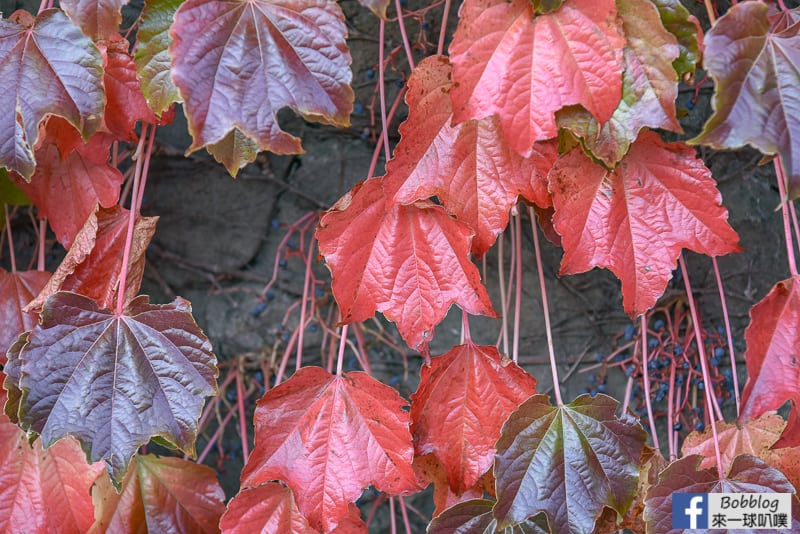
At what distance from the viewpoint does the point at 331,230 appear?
930 mm

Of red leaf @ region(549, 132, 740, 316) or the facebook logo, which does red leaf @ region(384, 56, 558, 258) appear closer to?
red leaf @ region(549, 132, 740, 316)

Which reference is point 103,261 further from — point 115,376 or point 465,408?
point 465,408

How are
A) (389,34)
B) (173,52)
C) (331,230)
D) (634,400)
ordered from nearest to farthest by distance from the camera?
(173,52), (331,230), (389,34), (634,400)

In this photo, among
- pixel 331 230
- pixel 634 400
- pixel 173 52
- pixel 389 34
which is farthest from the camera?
pixel 634 400

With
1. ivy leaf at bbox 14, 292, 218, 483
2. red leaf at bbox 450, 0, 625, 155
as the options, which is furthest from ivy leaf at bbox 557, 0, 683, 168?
ivy leaf at bbox 14, 292, 218, 483

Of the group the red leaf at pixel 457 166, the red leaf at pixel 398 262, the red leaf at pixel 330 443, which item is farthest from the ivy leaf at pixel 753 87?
the red leaf at pixel 330 443

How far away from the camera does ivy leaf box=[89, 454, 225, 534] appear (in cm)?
114

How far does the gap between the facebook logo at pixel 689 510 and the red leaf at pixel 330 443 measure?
354 millimetres

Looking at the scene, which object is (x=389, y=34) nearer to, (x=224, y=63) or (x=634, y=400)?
(x=224, y=63)

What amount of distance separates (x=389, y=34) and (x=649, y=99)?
0.69m

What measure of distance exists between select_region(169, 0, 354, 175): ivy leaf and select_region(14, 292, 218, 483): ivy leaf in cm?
27

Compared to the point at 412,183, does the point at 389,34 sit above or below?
above

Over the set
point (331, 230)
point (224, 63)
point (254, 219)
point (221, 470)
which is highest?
point (224, 63)

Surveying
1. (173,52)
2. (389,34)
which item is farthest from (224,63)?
(389,34)
